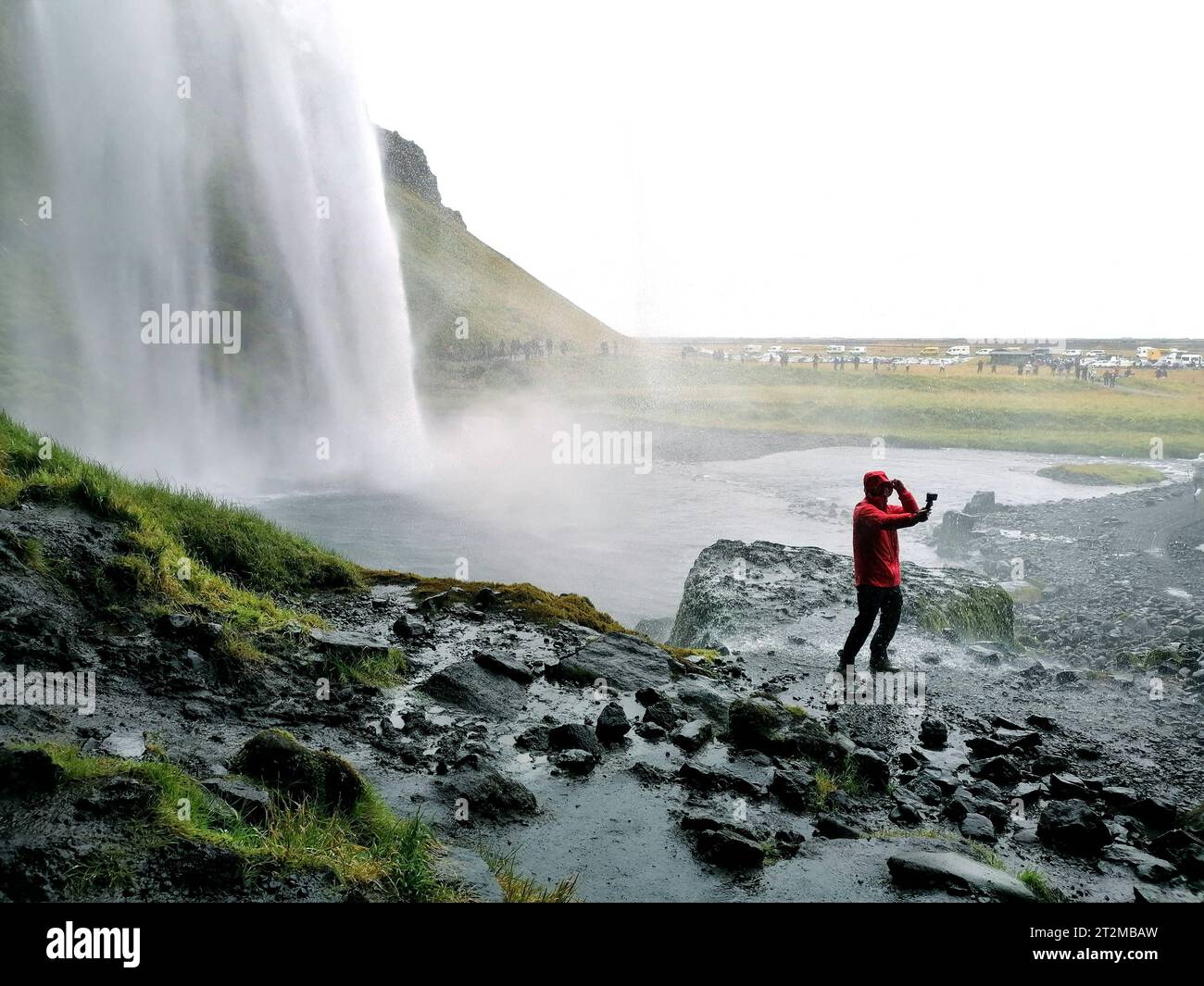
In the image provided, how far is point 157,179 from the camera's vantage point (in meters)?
46.2

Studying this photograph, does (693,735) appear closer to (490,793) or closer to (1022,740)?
(490,793)

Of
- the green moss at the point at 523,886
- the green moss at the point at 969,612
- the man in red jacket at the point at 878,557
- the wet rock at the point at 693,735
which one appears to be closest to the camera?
the green moss at the point at 523,886

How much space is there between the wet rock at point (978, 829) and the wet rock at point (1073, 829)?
1.32ft

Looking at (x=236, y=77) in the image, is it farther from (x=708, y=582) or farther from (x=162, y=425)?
(x=708, y=582)

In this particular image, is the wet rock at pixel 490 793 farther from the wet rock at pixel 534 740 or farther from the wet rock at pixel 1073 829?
the wet rock at pixel 1073 829

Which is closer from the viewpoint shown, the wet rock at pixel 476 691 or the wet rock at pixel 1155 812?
the wet rock at pixel 1155 812

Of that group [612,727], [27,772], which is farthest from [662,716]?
[27,772]

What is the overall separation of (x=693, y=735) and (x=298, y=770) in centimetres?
396

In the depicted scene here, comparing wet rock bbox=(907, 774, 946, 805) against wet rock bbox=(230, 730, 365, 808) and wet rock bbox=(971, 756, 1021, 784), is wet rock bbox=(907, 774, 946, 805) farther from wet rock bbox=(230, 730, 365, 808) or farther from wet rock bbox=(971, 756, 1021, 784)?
wet rock bbox=(230, 730, 365, 808)

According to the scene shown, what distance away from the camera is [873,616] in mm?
11125

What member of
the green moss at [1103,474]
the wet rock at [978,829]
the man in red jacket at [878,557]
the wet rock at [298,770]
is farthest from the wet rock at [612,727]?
the green moss at [1103,474]

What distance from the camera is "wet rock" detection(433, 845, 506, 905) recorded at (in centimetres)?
529

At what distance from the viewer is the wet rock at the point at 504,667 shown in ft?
31.8

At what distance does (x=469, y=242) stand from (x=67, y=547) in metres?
163
